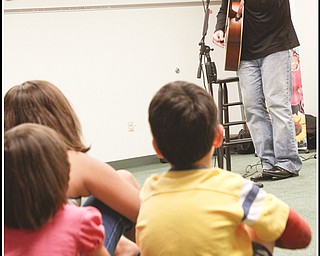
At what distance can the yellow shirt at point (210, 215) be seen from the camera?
101 cm

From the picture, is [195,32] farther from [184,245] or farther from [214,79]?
[184,245]

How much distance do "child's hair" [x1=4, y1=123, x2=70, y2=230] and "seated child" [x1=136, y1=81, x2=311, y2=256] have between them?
0.67ft

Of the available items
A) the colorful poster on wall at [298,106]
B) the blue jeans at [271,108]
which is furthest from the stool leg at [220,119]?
the colorful poster on wall at [298,106]

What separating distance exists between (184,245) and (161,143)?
8.1 inches

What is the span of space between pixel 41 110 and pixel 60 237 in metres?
0.41

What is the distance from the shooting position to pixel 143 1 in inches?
181

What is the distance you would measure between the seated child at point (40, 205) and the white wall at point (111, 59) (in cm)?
338

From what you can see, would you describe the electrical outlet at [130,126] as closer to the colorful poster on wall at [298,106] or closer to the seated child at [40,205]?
the colorful poster on wall at [298,106]

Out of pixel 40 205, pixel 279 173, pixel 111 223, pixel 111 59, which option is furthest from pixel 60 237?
pixel 111 59

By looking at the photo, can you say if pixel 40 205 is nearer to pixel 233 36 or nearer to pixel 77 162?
pixel 77 162

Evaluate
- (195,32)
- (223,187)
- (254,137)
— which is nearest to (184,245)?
(223,187)

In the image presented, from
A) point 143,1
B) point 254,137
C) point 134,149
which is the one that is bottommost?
point 134,149

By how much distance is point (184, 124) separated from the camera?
106 centimetres

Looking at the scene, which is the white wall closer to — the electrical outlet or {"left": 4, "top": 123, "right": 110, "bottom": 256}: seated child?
the electrical outlet
